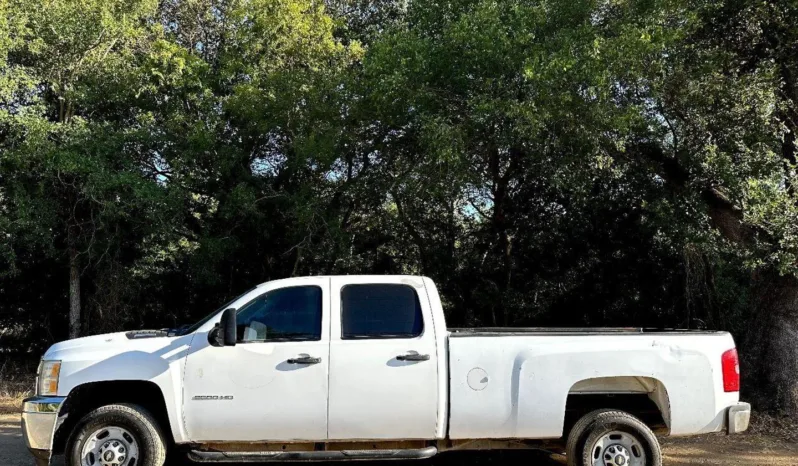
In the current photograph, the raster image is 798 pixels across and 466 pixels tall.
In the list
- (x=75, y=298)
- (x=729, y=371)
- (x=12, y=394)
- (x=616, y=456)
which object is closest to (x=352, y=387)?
(x=616, y=456)

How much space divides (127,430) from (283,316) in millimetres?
1610

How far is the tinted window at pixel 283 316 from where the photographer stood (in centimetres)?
578

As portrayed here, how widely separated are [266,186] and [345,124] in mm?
2081

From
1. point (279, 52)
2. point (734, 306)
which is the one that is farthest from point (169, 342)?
point (734, 306)

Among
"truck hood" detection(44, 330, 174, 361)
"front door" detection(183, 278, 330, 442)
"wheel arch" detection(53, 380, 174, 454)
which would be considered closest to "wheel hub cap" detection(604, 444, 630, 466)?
"front door" detection(183, 278, 330, 442)

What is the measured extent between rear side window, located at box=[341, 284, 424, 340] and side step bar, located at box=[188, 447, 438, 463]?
3.19 ft

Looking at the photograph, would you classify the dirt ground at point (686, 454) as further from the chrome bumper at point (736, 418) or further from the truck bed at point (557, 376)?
the truck bed at point (557, 376)

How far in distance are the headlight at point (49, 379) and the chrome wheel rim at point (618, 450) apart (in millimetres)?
4621

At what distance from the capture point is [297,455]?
5574mm

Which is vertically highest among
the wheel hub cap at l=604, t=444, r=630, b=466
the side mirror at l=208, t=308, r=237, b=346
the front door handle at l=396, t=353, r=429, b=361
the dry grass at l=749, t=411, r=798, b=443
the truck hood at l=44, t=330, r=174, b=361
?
the side mirror at l=208, t=308, r=237, b=346

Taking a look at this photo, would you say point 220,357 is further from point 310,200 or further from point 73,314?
point 73,314

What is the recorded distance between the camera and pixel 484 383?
5.65m

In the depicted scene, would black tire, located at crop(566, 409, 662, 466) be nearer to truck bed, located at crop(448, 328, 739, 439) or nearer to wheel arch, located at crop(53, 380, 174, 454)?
truck bed, located at crop(448, 328, 739, 439)

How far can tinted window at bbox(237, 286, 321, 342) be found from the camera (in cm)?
578
